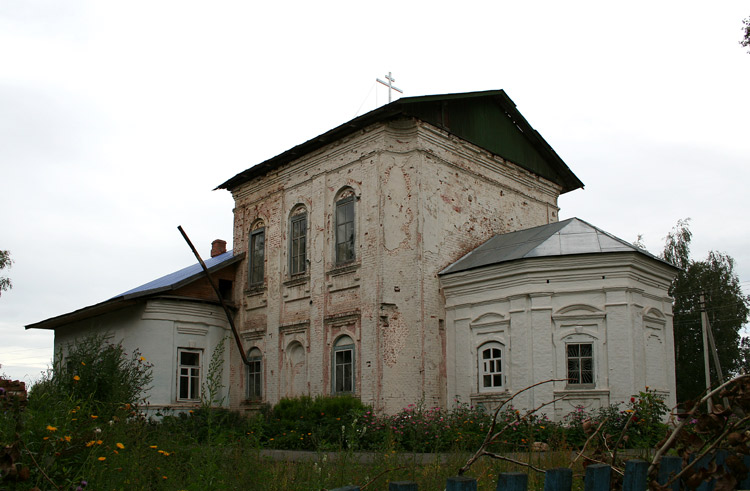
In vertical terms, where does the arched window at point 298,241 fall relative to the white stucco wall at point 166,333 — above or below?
above

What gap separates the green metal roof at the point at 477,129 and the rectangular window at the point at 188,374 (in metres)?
5.27

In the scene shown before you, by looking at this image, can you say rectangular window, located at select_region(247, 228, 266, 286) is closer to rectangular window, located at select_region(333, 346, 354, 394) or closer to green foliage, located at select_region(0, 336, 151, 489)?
rectangular window, located at select_region(333, 346, 354, 394)

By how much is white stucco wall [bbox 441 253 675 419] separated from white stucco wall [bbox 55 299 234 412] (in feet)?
25.3

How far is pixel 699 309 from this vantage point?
29.9 m

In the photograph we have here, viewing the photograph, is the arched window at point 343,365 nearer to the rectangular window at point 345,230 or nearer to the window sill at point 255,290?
the rectangular window at point 345,230

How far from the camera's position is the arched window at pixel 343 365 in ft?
49.0

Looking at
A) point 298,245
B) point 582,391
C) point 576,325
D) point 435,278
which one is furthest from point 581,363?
point 298,245

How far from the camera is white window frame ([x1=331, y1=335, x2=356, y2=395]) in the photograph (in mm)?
14859

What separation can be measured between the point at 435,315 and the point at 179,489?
10.2 meters

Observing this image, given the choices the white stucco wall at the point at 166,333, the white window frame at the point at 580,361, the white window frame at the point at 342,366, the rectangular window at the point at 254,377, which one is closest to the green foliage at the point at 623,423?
the white window frame at the point at 580,361

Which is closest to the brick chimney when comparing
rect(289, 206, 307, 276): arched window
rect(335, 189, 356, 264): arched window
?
rect(289, 206, 307, 276): arched window

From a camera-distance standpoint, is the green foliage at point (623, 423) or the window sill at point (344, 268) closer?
the green foliage at point (623, 423)

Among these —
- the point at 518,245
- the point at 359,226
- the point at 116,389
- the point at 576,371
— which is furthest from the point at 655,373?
the point at 116,389

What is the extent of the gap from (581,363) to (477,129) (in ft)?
22.0
